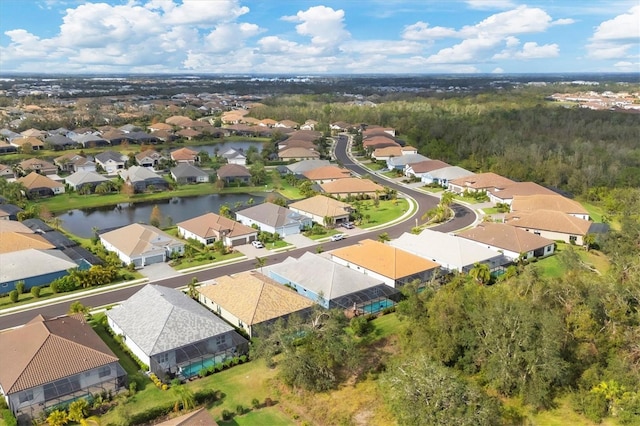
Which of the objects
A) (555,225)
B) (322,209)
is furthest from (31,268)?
(555,225)

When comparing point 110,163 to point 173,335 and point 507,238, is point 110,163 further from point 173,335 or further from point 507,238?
point 507,238

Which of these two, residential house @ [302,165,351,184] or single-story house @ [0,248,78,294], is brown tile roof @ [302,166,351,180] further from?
single-story house @ [0,248,78,294]

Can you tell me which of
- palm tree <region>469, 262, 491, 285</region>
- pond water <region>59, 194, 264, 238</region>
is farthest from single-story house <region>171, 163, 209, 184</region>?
palm tree <region>469, 262, 491, 285</region>

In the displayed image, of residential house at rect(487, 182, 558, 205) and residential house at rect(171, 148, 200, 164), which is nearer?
residential house at rect(487, 182, 558, 205)

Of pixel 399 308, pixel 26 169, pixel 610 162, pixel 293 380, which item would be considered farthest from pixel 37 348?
pixel 610 162

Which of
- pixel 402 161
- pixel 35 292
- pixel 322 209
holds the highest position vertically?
pixel 402 161

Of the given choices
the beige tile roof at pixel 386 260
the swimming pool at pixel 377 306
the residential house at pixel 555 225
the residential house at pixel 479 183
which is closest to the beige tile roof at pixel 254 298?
the swimming pool at pixel 377 306
